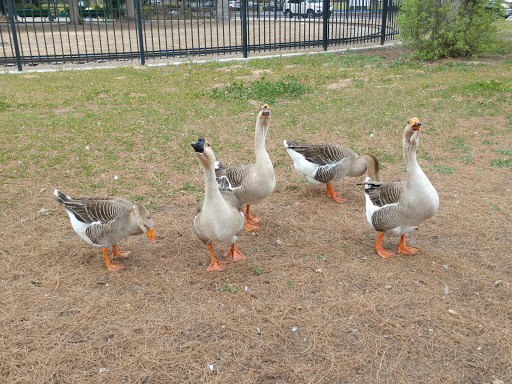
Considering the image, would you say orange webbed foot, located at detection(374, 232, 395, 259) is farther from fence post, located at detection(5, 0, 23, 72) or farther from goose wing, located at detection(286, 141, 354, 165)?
fence post, located at detection(5, 0, 23, 72)

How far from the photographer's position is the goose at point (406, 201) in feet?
14.2

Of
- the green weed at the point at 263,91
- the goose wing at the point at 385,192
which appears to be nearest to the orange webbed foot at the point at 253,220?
the goose wing at the point at 385,192

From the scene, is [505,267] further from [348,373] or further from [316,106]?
[316,106]

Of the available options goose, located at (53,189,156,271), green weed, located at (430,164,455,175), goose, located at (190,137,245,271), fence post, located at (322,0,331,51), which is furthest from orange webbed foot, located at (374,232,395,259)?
fence post, located at (322,0,331,51)

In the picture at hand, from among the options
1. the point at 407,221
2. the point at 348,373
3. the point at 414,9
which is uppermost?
the point at 414,9

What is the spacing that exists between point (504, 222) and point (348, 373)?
331cm

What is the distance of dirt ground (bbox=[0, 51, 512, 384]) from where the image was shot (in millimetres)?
3438

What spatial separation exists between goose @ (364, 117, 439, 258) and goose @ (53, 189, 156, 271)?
2409 millimetres

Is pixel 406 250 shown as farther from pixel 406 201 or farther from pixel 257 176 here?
pixel 257 176

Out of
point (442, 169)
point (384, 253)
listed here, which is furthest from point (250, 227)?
point (442, 169)

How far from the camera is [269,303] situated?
13.5ft

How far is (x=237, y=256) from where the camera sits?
488 centimetres

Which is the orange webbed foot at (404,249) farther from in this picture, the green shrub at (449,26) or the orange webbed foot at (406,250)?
the green shrub at (449,26)

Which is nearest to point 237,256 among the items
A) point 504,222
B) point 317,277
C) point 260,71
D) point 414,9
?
point 317,277
